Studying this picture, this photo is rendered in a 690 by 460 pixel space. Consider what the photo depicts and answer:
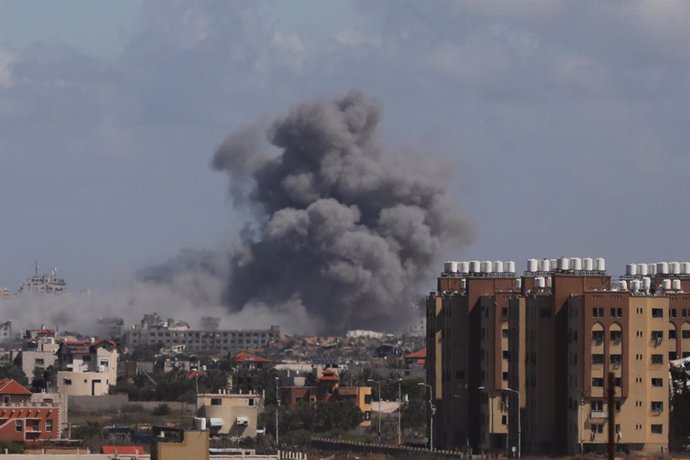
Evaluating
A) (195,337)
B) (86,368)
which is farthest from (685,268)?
(195,337)

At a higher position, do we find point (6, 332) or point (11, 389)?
point (6, 332)

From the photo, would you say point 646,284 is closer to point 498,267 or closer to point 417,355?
point 498,267

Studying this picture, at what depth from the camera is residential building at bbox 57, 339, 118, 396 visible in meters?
100

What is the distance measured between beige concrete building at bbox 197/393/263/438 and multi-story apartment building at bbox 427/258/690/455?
23.7ft

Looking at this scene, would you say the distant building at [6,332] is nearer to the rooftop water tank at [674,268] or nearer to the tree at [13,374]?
the tree at [13,374]

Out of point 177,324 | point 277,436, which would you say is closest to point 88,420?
point 277,436

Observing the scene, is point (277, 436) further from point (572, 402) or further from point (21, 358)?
point (21, 358)

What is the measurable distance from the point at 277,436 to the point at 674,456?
1806cm

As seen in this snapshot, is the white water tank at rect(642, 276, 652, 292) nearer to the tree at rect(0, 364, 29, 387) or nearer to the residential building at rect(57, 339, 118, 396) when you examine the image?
the residential building at rect(57, 339, 118, 396)

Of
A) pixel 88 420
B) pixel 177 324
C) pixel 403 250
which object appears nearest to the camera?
pixel 88 420

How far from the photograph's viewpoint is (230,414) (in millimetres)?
80688

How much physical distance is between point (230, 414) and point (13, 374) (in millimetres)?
33433

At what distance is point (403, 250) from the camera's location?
148500 mm

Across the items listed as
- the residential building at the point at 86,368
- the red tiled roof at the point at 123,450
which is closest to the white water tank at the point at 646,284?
the red tiled roof at the point at 123,450
